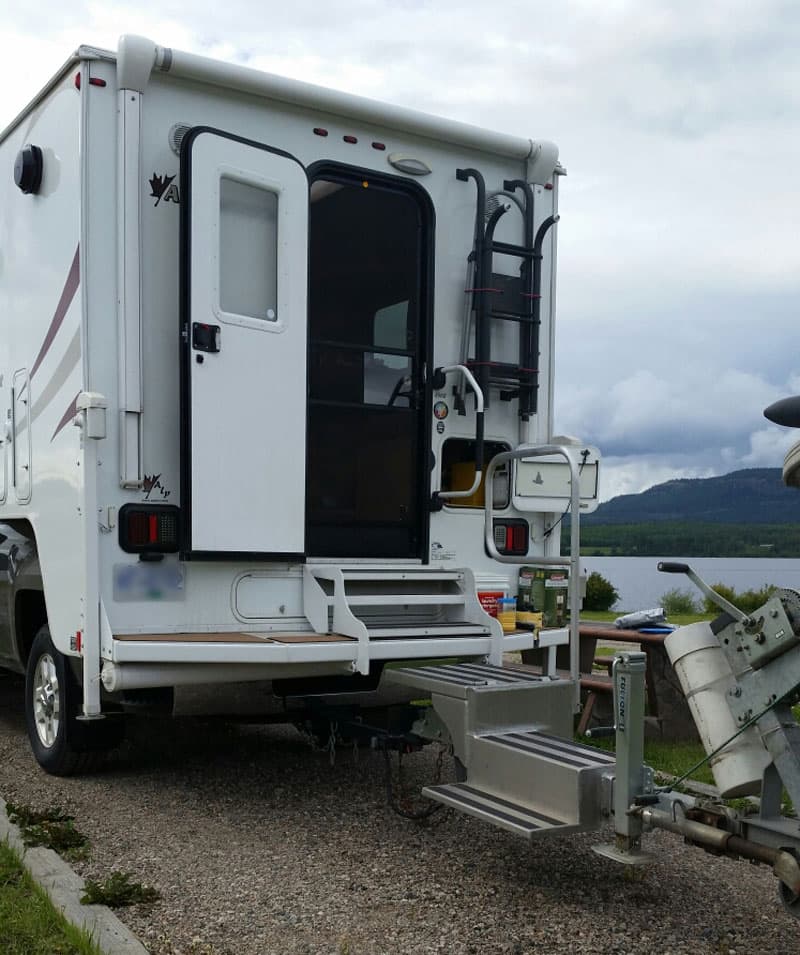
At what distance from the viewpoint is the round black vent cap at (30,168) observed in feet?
16.9

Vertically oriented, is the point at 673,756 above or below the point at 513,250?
below

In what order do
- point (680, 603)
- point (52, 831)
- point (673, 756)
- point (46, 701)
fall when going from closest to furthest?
point (52, 831) < point (46, 701) < point (673, 756) < point (680, 603)

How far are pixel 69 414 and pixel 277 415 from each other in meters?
0.90

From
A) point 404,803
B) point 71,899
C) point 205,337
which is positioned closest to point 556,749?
point 404,803

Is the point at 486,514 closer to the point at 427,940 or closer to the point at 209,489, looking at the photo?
the point at 209,489

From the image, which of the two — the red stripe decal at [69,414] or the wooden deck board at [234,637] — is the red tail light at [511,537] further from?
the red stripe decal at [69,414]

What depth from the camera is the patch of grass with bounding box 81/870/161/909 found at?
356 cm

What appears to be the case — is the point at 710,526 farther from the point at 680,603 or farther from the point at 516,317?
the point at 516,317

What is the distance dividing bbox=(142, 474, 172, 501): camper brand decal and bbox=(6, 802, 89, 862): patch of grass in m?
1.36

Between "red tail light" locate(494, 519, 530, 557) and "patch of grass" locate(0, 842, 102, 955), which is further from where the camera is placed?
"red tail light" locate(494, 519, 530, 557)

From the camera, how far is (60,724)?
16.9 feet

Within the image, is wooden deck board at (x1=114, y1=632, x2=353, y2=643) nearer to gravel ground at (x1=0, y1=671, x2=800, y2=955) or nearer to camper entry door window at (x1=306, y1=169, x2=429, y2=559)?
camper entry door window at (x1=306, y1=169, x2=429, y2=559)

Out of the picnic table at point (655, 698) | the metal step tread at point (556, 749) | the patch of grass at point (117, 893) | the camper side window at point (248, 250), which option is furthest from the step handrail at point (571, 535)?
the patch of grass at point (117, 893)

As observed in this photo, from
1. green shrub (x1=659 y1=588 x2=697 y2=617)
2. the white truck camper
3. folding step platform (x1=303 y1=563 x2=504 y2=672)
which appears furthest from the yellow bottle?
green shrub (x1=659 y1=588 x2=697 y2=617)
